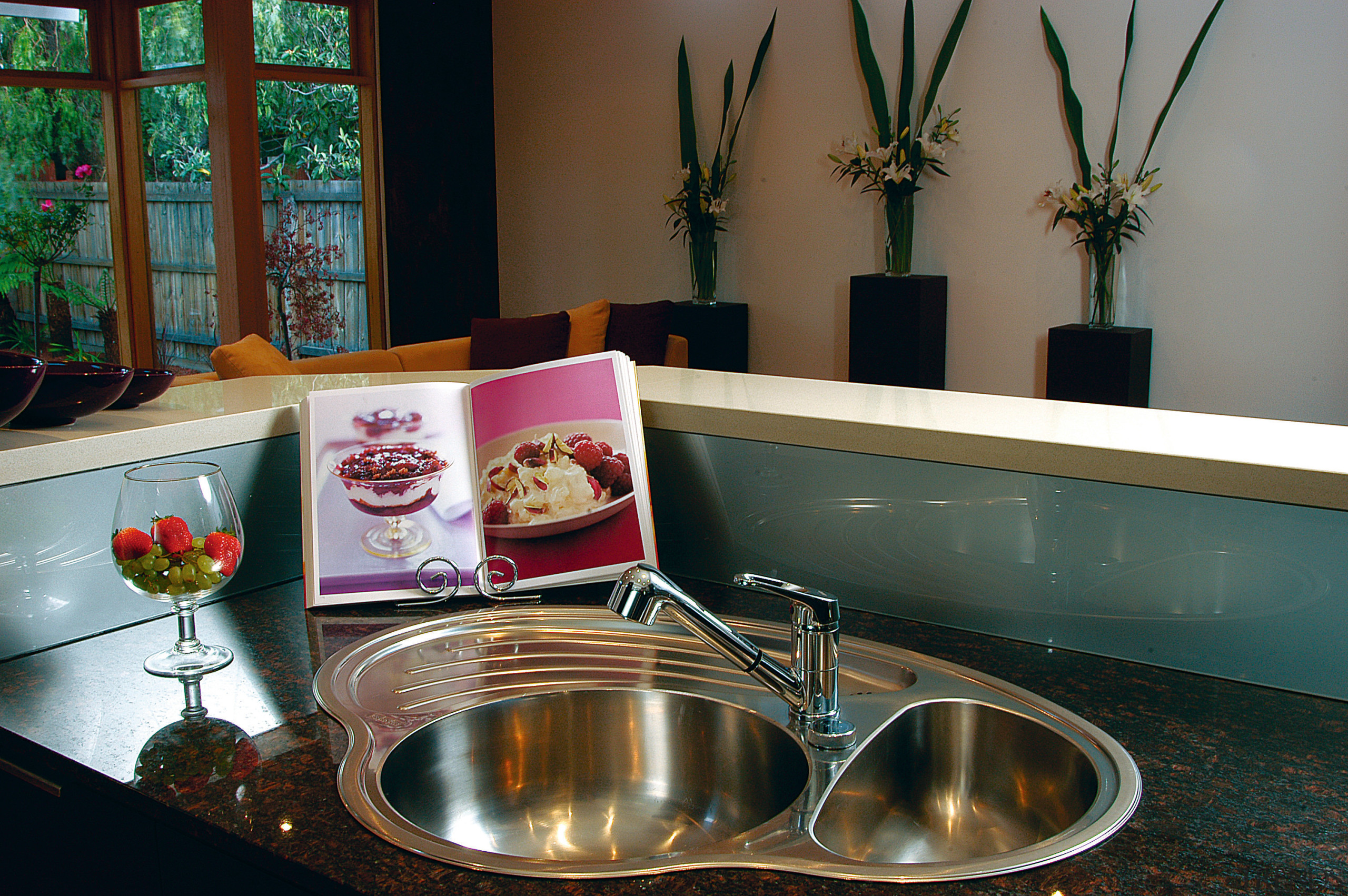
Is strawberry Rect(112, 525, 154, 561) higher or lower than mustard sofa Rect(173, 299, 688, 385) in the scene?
higher

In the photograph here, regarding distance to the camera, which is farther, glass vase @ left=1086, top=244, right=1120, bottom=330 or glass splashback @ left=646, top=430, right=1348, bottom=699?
Answer: glass vase @ left=1086, top=244, right=1120, bottom=330

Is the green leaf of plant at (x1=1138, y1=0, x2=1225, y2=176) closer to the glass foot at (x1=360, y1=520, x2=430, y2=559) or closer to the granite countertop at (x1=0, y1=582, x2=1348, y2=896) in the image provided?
the granite countertop at (x1=0, y1=582, x2=1348, y2=896)

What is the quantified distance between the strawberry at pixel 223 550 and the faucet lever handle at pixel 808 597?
0.54 metres

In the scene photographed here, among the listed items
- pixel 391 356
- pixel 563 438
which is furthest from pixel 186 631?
pixel 391 356

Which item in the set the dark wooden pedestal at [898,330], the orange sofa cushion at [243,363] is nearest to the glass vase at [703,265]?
the dark wooden pedestal at [898,330]

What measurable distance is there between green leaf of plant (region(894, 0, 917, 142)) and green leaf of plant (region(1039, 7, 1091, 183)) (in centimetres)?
59

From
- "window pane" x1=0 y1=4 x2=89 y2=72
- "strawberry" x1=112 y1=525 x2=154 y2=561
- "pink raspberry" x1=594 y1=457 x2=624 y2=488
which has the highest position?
"window pane" x1=0 y1=4 x2=89 y2=72

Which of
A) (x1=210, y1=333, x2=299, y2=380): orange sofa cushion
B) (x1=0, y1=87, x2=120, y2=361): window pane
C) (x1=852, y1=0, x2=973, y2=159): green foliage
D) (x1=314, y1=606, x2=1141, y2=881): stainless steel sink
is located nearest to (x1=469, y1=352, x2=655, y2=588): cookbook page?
(x1=314, y1=606, x2=1141, y2=881): stainless steel sink

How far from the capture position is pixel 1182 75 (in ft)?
14.1

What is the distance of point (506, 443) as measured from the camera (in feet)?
4.47

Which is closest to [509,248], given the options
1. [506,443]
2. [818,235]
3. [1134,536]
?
[818,235]

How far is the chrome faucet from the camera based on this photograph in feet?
3.20

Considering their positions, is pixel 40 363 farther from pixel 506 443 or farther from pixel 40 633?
pixel 506 443

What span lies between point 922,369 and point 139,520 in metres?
4.28
